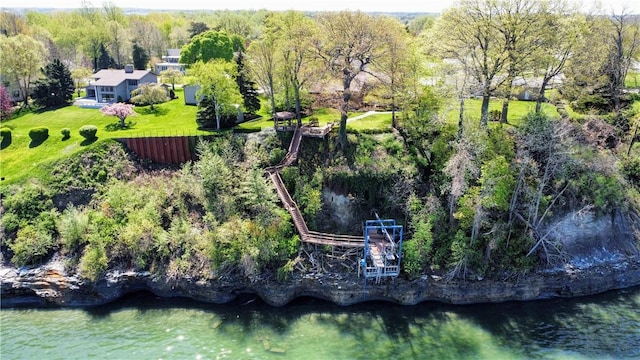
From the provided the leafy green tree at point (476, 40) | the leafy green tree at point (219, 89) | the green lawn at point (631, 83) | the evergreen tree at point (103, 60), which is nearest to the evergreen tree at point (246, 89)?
the leafy green tree at point (219, 89)

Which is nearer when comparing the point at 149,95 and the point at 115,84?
the point at 149,95

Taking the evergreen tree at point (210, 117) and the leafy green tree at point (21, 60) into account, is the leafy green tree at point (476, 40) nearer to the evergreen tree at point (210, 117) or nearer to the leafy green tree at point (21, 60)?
the evergreen tree at point (210, 117)

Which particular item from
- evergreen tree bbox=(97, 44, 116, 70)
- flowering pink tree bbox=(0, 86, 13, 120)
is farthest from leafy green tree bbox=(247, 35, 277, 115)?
evergreen tree bbox=(97, 44, 116, 70)

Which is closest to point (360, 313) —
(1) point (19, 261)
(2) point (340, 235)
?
(2) point (340, 235)

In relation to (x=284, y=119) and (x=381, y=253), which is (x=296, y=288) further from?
(x=284, y=119)

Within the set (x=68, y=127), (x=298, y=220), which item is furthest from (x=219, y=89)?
(x=68, y=127)
